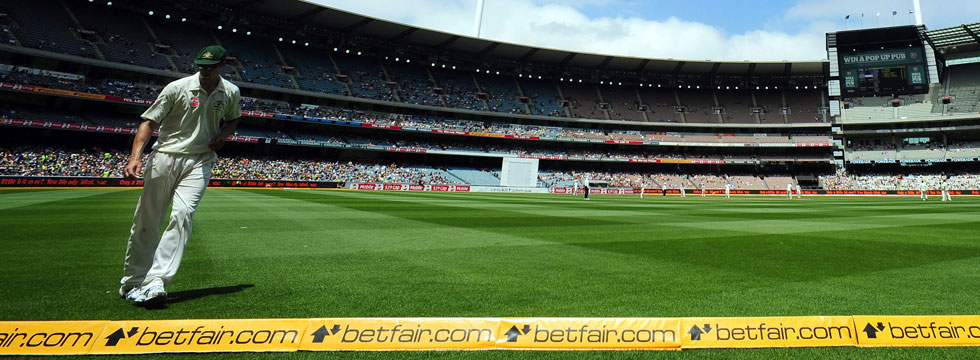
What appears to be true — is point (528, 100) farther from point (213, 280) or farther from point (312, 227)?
point (213, 280)

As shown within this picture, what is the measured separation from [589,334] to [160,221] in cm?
348

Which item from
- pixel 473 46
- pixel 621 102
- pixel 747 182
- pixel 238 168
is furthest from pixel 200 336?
pixel 621 102

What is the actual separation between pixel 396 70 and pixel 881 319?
64431 mm

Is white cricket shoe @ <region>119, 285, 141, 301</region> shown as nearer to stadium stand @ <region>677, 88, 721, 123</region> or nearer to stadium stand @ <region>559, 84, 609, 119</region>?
stadium stand @ <region>559, 84, 609, 119</region>

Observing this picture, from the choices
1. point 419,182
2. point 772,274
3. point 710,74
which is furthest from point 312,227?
point 710,74

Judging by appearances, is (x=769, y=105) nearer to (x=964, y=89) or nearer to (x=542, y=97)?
(x=964, y=89)

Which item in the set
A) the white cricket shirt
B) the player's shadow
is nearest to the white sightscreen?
the player's shadow

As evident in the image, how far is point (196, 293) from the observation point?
3924mm

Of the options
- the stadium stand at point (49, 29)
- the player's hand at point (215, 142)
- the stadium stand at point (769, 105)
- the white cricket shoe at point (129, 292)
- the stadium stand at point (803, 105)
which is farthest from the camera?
the stadium stand at point (769, 105)

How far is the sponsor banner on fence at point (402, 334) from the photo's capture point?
8.63ft

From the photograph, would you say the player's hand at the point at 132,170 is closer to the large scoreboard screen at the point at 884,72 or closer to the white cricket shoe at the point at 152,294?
the white cricket shoe at the point at 152,294

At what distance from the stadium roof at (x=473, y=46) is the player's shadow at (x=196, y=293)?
168 ft

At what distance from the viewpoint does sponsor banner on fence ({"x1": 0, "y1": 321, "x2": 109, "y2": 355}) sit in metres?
2.46

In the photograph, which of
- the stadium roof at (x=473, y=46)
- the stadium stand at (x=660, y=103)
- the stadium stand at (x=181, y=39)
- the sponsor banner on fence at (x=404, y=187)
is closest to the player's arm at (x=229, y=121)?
the sponsor banner on fence at (x=404, y=187)
